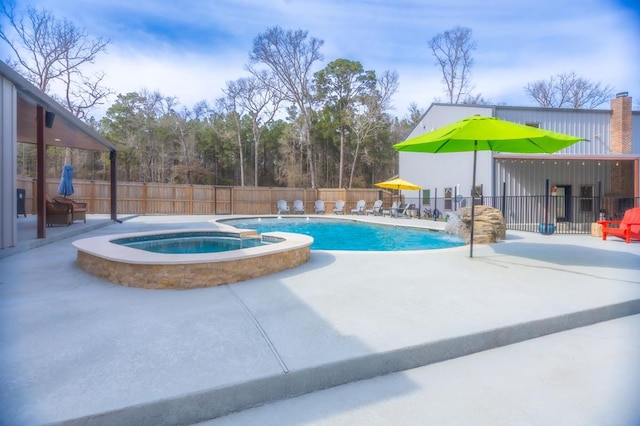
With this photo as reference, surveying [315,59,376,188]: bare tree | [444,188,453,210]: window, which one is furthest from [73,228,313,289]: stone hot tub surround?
[315,59,376,188]: bare tree

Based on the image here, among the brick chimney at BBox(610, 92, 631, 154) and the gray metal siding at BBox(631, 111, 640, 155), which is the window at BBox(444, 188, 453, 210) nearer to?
the brick chimney at BBox(610, 92, 631, 154)

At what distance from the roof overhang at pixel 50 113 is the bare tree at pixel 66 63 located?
27.1 feet

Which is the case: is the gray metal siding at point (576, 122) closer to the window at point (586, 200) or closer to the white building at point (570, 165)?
the white building at point (570, 165)

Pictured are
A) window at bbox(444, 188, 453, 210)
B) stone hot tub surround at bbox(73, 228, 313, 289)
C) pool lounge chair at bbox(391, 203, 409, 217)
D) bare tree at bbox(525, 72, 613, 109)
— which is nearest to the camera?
stone hot tub surround at bbox(73, 228, 313, 289)

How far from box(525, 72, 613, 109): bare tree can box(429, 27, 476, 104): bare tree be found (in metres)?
5.67

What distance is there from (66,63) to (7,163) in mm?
19452

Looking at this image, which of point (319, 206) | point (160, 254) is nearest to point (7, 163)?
point (160, 254)

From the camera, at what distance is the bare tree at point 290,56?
2589 centimetres

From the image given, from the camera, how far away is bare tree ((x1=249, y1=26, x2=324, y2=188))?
25.9 meters

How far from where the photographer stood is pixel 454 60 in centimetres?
2602

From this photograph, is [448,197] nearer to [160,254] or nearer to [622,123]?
[622,123]

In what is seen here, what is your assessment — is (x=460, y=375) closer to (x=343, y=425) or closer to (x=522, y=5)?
(x=343, y=425)

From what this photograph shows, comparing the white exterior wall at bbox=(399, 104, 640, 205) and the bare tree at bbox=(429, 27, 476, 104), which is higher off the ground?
the bare tree at bbox=(429, 27, 476, 104)

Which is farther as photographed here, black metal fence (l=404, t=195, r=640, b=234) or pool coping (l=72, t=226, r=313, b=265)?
black metal fence (l=404, t=195, r=640, b=234)
